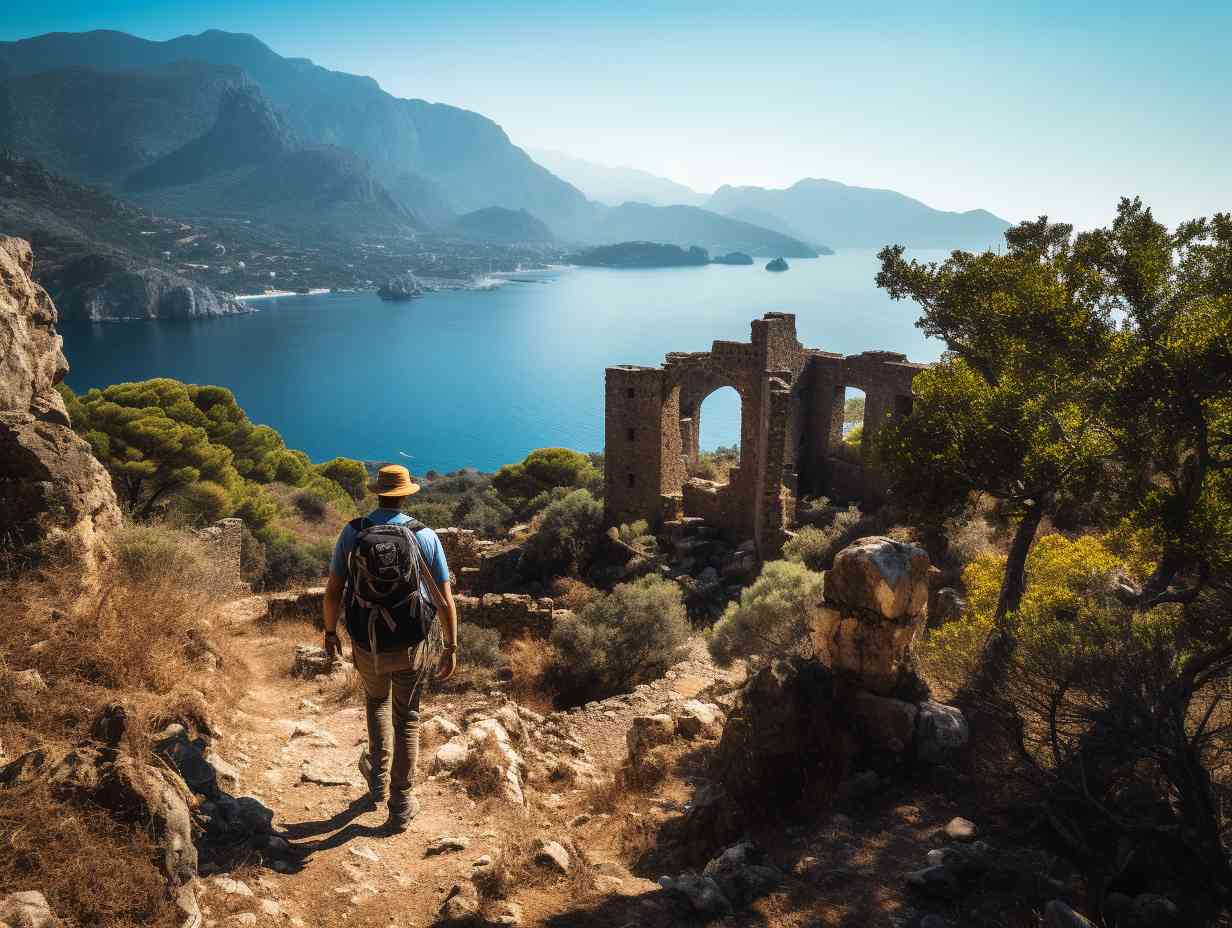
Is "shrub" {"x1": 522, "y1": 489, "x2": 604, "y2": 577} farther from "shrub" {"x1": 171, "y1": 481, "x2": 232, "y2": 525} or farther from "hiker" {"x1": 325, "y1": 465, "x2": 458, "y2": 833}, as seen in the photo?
"hiker" {"x1": 325, "y1": 465, "x2": 458, "y2": 833}

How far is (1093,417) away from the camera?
740cm

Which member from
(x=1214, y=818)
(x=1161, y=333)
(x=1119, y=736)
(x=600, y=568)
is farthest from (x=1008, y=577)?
(x=600, y=568)

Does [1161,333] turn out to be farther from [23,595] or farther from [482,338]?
[482,338]

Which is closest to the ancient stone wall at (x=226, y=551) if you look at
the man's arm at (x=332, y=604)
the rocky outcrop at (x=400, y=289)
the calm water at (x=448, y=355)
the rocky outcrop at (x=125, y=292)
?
the man's arm at (x=332, y=604)

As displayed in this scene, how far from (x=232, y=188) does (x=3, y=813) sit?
694ft

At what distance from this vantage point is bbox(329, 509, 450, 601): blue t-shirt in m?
4.60

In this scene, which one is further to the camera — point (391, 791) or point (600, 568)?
point (600, 568)

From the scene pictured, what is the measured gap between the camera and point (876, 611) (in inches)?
219

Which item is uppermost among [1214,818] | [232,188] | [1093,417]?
[232,188]

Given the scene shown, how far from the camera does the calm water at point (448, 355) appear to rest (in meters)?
70.2

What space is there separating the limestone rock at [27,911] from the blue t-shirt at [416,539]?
204 centimetres

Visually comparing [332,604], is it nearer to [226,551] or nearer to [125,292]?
[226,551]

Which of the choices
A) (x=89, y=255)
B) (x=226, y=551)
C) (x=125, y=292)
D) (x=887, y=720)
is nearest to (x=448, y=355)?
(x=125, y=292)

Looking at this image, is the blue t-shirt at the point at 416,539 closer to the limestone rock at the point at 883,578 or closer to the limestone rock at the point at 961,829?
the limestone rock at the point at 883,578
